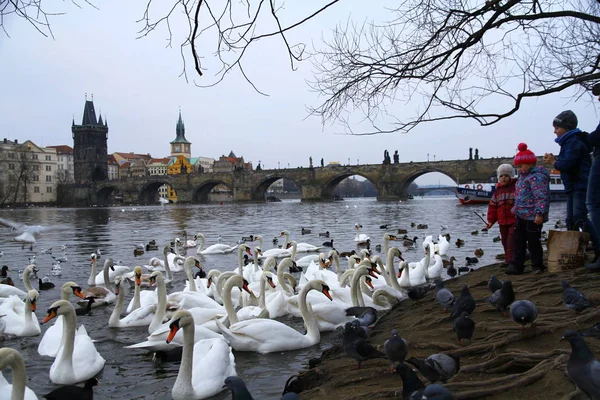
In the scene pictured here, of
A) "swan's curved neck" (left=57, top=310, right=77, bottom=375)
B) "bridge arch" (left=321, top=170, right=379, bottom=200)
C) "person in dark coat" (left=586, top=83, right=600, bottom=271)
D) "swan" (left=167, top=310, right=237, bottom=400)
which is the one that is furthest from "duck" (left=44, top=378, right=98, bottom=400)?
"bridge arch" (left=321, top=170, right=379, bottom=200)

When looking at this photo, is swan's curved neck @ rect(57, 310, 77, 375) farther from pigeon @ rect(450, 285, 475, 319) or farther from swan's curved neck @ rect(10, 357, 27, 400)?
pigeon @ rect(450, 285, 475, 319)

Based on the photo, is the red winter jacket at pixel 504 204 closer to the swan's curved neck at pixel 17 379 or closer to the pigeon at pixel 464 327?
the pigeon at pixel 464 327

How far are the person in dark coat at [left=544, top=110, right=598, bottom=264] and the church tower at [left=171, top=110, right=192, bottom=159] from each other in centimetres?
14597

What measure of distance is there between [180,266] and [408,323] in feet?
24.6

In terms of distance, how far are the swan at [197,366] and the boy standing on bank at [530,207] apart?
11.8ft

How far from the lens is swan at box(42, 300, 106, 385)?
186 inches

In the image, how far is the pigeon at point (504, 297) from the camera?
15.1 ft

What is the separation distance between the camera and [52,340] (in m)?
5.69

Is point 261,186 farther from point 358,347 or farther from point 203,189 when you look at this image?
point 358,347

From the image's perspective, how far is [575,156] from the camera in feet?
18.7

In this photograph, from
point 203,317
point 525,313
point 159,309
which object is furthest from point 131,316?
point 525,313

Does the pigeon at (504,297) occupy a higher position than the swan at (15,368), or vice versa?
the pigeon at (504,297)

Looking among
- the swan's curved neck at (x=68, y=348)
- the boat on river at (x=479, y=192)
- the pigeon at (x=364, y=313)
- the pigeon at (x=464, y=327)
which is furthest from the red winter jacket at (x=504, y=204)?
the boat on river at (x=479, y=192)

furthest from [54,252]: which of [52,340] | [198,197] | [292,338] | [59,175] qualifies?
[59,175]
